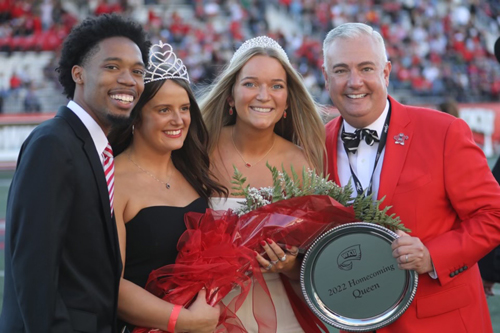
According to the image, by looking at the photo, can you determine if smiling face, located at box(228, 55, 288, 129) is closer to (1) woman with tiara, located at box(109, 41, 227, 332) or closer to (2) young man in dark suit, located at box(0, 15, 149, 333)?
(1) woman with tiara, located at box(109, 41, 227, 332)

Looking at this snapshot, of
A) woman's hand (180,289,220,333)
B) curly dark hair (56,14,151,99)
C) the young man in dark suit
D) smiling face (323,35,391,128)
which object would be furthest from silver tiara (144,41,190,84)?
woman's hand (180,289,220,333)

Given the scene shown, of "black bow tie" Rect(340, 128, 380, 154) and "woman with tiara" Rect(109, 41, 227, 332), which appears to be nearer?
"woman with tiara" Rect(109, 41, 227, 332)

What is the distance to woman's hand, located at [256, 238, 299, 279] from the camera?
2.97m

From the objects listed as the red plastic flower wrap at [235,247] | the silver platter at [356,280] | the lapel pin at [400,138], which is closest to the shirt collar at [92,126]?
the red plastic flower wrap at [235,247]

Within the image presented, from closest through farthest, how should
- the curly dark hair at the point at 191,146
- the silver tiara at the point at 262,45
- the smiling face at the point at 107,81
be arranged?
the smiling face at the point at 107,81, the curly dark hair at the point at 191,146, the silver tiara at the point at 262,45

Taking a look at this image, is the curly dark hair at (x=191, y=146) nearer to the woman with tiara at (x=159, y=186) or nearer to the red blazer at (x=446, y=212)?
the woman with tiara at (x=159, y=186)

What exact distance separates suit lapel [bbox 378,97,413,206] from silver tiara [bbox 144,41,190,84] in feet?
3.46

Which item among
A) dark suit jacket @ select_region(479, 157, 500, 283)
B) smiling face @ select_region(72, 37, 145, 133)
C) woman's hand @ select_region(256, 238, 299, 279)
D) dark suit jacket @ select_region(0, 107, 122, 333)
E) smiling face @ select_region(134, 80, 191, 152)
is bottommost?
dark suit jacket @ select_region(479, 157, 500, 283)

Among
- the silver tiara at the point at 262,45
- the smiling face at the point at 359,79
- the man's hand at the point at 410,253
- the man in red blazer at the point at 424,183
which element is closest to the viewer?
the man's hand at the point at 410,253

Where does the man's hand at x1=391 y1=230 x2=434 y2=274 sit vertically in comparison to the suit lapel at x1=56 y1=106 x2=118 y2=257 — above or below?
below

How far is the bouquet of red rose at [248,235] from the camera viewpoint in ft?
9.40

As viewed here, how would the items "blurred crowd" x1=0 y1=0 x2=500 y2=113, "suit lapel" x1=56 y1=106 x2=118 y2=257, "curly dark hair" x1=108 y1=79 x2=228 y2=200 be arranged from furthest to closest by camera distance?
"blurred crowd" x1=0 y1=0 x2=500 y2=113
"curly dark hair" x1=108 y1=79 x2=228 y2=200
"suit lapel" x1=56 y1=106 x2=118 y2=257

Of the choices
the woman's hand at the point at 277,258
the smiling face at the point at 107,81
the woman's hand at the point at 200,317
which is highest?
the smiling face at the point at 107,81

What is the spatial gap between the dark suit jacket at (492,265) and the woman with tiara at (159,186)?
1.71m
